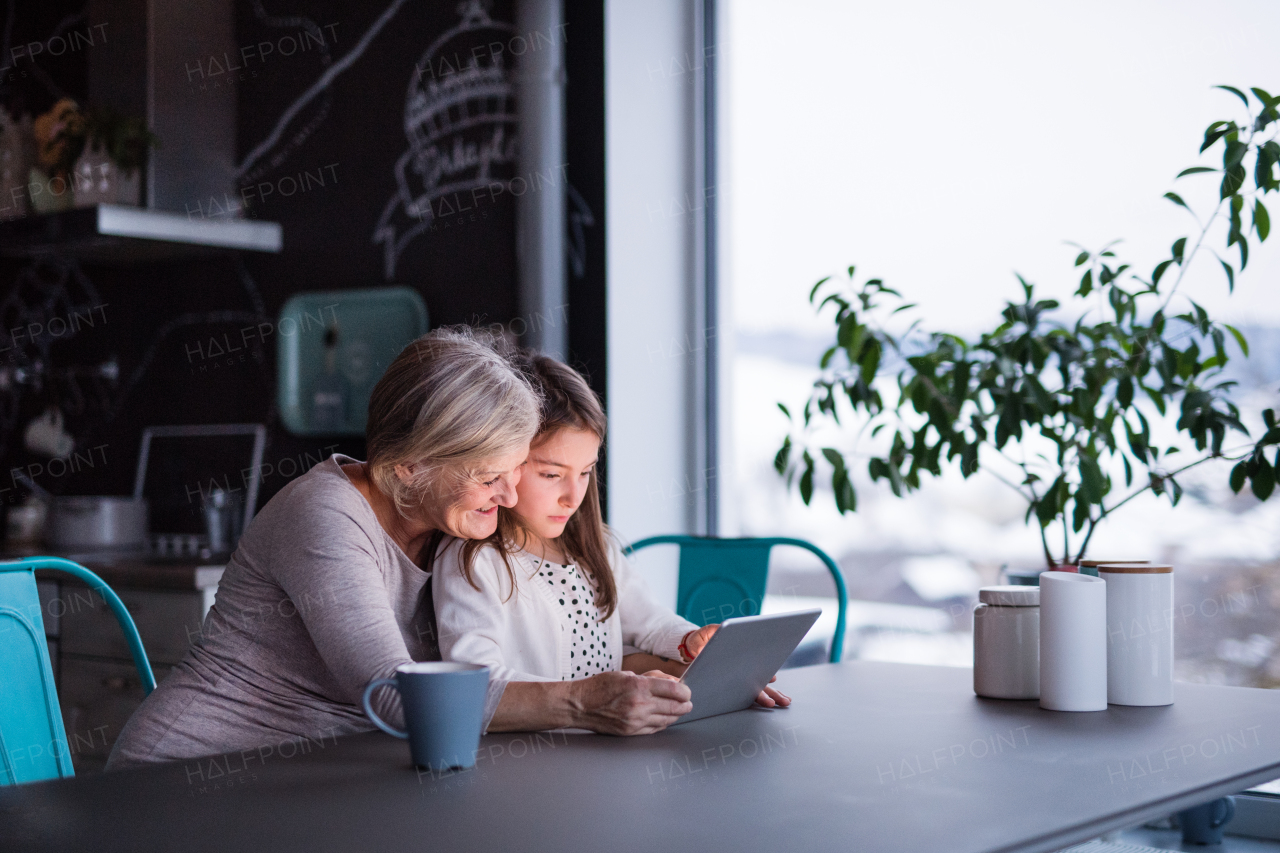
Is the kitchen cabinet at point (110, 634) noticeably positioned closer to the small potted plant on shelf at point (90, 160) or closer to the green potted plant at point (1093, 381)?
the small potted plant on shelf at point (90, 160)

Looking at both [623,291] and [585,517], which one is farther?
[623,291]

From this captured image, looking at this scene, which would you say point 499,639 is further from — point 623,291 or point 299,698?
point 623,291

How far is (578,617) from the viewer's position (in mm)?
1750

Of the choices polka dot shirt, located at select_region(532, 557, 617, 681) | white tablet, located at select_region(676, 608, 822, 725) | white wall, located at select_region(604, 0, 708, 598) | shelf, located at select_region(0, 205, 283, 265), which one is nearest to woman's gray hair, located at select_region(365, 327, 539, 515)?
polka dot shirt, located at select_region(532, 557, 617, 681)

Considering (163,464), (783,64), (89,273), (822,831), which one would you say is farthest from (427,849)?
(89,273)

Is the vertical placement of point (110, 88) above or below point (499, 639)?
above

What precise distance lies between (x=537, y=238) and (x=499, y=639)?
4.58ft

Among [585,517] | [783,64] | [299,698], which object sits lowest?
[299,698]

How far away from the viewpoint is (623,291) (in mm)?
2811

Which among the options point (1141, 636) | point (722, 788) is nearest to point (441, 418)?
point (722, 788)

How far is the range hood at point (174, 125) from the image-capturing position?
3.23 metres

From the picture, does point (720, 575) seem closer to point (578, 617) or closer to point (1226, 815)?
point (578, 617)

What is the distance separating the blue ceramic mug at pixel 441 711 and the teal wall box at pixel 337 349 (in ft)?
6.09

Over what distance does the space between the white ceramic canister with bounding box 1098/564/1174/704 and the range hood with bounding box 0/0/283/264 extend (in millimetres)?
2430
